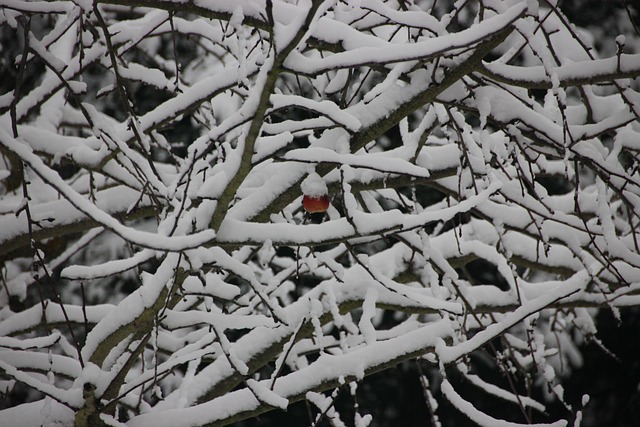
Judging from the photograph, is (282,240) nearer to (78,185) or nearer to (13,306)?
(78,185)

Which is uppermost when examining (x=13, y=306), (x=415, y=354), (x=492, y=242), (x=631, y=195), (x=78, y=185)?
(x=78, y=185)

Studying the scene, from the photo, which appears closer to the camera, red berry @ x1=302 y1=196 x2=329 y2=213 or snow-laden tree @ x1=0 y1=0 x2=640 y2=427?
snow-laden tree @ x1=0 y1=0 x2=640 y2=427

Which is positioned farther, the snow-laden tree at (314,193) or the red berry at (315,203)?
the red berry at (315,203)

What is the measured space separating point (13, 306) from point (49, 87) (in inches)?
53.7

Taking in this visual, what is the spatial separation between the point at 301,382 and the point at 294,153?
83 centimetres

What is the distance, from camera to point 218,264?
1512 mm

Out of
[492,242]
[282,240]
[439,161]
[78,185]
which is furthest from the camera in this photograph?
[78,185]

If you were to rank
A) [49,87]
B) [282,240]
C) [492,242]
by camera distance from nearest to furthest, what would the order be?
[282,240], [49,87], [492,242]

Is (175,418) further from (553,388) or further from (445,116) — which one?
(553,388)

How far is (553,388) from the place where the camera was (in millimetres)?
2094

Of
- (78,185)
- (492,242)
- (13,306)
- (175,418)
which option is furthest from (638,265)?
(13,306)

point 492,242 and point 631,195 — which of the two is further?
point 492,242

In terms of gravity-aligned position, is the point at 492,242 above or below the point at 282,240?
above

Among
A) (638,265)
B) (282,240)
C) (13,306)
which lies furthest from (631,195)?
(13,306)
